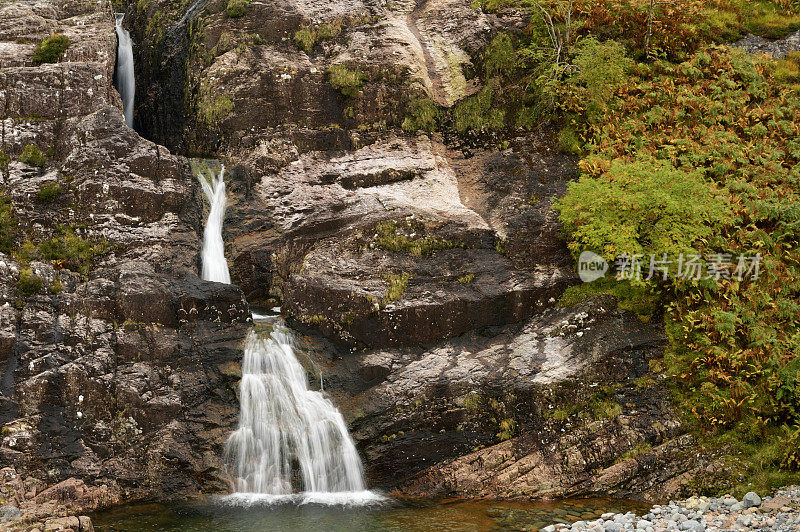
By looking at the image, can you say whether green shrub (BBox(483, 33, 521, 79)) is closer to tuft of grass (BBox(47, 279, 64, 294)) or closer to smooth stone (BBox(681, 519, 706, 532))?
tuft of grass (BBox(47, 279, 64, 294))

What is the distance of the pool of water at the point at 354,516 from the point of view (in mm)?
12008

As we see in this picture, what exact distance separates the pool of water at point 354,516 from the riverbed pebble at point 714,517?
0.60 metres

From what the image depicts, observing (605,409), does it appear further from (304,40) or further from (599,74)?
(304,40)

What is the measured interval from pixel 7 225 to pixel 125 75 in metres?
8.21

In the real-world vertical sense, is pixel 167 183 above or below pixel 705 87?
below

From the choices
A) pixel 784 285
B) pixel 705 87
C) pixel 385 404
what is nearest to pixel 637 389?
pixel 784 285

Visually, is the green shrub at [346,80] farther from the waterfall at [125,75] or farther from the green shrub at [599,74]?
the waterfall at [125,75]

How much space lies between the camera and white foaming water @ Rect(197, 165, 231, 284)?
17047 mm

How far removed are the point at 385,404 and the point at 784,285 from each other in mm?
9598

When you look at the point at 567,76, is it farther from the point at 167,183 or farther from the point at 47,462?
the point at 47,462

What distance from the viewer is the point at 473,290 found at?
637 inches

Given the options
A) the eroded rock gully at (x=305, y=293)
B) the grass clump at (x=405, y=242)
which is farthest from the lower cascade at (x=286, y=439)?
the grass clump at (x=405, y=242)

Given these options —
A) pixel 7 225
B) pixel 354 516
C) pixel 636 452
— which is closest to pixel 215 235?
pixel 7 225

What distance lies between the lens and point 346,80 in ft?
68.0
